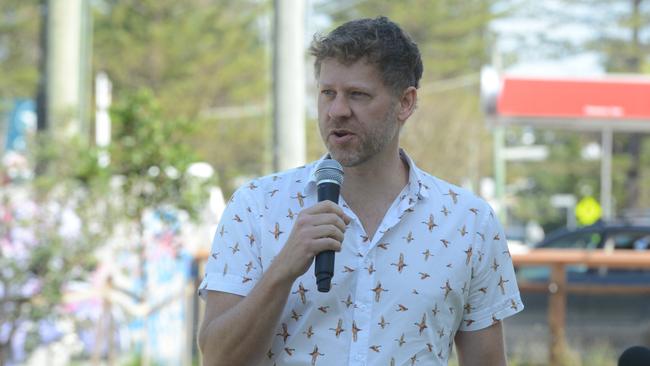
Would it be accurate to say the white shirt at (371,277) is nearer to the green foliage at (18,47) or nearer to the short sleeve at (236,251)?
the short sleeve at (236,251)

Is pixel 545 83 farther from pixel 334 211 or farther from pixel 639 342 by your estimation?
pixel 334 211

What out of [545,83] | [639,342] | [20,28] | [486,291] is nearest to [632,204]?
[20,28]

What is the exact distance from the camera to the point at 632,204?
42.6m

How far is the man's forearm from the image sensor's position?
9.04 feet

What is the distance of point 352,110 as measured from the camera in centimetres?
296

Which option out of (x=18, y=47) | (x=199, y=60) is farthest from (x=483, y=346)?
(x=18, y=47)

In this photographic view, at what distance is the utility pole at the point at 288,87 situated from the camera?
8180 mm

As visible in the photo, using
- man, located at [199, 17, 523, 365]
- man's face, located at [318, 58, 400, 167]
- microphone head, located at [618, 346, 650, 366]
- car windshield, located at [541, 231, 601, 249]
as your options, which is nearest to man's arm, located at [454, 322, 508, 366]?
man, located at [199, 17, 523, 365]

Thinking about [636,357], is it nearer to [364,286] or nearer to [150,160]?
[364,286]

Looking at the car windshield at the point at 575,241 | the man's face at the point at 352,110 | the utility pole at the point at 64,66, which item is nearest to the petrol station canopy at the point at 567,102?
the car windshield at the point at 575,241

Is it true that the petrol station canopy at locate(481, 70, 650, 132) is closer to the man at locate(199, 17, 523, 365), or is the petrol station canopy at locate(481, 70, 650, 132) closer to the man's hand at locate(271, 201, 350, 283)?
the man at locate(199, 17, 523, 365)

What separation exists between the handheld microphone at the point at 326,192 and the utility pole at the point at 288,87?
5172 mm

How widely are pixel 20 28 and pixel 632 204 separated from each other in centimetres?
2167

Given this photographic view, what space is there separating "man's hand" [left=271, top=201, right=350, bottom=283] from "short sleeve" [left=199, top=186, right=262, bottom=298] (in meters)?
0.20
